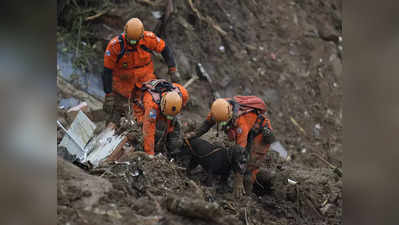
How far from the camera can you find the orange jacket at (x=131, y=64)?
543 cm

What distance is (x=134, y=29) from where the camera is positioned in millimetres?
5152

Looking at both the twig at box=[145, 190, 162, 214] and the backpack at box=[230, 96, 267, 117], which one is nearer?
the twig at box=[145, 190, 162, 214]

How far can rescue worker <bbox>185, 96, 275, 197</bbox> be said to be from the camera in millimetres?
4430

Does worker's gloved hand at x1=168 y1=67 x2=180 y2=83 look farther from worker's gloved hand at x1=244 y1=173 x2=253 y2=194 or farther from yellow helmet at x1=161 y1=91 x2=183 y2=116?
worker's gloved hand at x1=244 y1=173 x2=253 y2=194

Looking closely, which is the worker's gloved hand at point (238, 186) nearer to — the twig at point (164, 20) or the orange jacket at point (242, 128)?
the orange jacket at point (242, 128)

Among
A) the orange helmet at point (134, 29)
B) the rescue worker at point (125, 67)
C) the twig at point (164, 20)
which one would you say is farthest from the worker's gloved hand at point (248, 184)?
the twig at point (164, 20)

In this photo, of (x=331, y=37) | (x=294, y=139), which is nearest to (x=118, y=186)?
(x=294, y=139)

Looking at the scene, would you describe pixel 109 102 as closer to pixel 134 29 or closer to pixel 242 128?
pixel 134 29

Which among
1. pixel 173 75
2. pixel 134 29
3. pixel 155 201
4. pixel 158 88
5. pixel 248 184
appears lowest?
pixel 248 184

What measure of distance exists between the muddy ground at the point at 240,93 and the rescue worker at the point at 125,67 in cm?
121

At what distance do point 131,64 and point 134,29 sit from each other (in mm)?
552

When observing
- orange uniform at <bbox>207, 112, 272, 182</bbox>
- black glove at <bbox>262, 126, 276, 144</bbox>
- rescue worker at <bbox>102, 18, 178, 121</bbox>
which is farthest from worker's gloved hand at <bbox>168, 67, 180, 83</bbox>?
black glove at <bbox>262, 126, 276, 144</bbox>

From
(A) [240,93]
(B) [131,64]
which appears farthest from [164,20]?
(B) [131,64]
